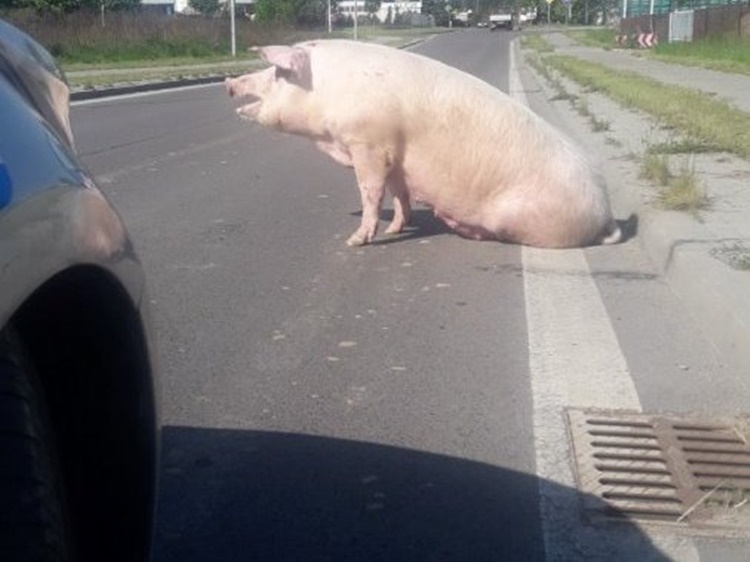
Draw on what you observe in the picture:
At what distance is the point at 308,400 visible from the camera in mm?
6176

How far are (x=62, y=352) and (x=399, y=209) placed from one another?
762cm

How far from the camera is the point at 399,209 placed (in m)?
10.3

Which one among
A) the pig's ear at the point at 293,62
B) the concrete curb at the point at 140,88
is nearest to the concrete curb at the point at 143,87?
the concrete curb at the point at 140,88

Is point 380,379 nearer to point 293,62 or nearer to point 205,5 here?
point 293,62

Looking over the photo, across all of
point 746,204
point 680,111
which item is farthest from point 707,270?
point 680,111

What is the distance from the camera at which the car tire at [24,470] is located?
2547 millimetres

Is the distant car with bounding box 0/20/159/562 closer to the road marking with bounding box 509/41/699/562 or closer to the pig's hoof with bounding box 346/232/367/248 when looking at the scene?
the road marking with bounding box 509/41/699/562

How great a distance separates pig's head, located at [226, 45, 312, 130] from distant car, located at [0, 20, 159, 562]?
21.0 ft

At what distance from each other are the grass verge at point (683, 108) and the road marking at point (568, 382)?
19.1 feet

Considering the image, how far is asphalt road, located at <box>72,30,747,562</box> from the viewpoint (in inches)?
188

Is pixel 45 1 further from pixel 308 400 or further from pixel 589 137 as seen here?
pixel 308 400

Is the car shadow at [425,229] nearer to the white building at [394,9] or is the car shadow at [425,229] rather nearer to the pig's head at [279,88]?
the pig's head at [279,88]

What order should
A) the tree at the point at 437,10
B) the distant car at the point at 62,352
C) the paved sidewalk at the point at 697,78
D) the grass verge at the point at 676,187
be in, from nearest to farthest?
1. the distant car at the point at 62,352
2. the grass verge at the point at 676,187
3. the paved sidewalk at the point at 697,78
4. the tree at the point at 437,10

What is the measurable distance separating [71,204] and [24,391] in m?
0.34
